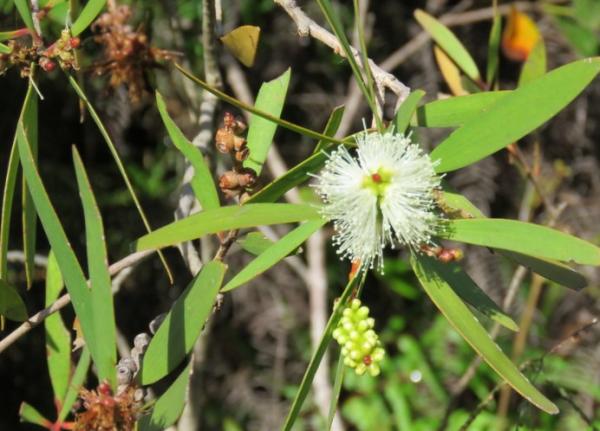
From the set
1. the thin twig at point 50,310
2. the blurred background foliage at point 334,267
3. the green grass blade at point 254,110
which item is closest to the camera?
the green grass blade at point 254,110

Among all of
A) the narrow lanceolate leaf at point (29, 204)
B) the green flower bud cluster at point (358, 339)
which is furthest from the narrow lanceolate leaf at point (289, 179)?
the narrow lanceolate leaf at point (29, 204)

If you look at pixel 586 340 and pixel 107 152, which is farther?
pixel 586 340

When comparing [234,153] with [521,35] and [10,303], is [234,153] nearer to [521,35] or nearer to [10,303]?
[10,303]

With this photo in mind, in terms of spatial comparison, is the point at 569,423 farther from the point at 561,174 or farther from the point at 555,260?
the point at 555,260

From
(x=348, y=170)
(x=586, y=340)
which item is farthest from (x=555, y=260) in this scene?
(x=586, y=340)

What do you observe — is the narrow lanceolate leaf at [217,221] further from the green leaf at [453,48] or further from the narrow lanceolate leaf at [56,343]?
the green leaf at [453,48]

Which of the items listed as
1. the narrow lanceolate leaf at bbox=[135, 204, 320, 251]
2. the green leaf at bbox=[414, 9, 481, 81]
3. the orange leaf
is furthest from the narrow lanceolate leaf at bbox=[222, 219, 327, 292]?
the orange leaf

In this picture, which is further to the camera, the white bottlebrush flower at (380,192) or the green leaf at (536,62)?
the green leaf at (536,62)
